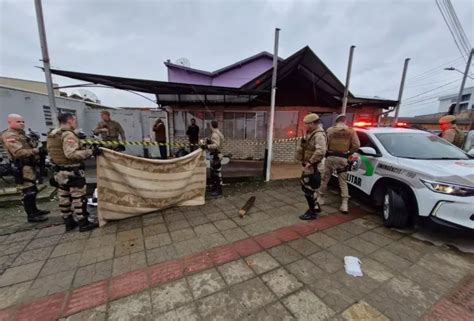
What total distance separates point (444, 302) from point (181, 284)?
2621 millimetres

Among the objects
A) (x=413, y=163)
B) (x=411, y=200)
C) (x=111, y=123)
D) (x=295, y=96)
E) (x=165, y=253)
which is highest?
(x=295, y=96)

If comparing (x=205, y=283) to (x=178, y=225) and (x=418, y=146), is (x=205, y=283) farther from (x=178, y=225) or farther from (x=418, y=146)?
(x=418, y=146)

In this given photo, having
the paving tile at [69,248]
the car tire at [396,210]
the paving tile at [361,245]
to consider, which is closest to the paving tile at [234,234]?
the paving tile at [361,245]

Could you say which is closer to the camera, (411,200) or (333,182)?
(411,200)

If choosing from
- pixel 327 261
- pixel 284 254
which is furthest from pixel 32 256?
pixel 327 261

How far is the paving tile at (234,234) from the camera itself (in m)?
3.07

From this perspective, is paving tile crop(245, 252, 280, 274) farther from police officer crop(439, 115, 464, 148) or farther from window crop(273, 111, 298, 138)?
window crop(273, 111, 298, 138)

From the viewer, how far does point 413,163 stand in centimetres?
317

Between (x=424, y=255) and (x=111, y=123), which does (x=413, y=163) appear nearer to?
(x=424, y=255)

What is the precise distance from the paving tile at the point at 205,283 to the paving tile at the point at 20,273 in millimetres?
1810

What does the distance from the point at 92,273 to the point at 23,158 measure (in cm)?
242

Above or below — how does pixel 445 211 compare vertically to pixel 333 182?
above

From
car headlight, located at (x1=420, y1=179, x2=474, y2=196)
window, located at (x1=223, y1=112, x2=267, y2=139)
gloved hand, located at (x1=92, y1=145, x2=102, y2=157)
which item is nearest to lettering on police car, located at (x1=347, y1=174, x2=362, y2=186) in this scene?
car headlight, located at (x1=420, y1=179, x2=474, y2=196)

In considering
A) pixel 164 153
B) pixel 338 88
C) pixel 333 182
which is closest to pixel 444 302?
pixel 333 182
